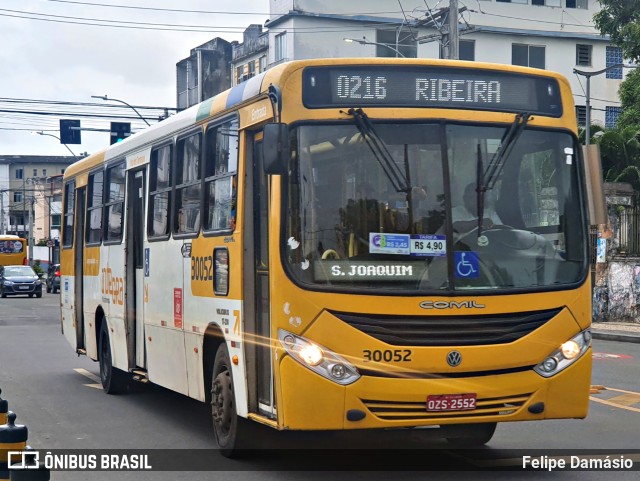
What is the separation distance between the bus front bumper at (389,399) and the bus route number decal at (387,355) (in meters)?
0.14

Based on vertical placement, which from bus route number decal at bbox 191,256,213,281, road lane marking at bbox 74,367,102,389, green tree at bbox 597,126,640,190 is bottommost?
road lane marking at bbox 74,367,102,389

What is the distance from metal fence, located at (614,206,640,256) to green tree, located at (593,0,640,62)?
953 cm

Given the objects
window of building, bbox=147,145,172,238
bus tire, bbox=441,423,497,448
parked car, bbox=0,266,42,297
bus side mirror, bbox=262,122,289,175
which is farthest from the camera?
parked car, bbox=0,266,42,297

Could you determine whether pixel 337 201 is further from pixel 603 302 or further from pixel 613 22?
pixel 613 22

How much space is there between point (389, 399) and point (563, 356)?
143cm

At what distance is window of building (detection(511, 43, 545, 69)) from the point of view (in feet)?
202

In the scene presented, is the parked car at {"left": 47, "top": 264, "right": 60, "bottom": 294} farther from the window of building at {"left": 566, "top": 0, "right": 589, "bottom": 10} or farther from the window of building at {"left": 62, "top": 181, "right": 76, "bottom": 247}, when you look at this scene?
the window of building at {"left": 62, "top": 181, "right": 76, "bottom": 247}

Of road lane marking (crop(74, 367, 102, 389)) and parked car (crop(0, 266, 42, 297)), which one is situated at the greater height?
parked car (crop(0, 266, 42, 297))

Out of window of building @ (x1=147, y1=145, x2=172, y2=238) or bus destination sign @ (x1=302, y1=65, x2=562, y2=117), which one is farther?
window of building @ (x1=147, y1=145, x2=172, y2=238)

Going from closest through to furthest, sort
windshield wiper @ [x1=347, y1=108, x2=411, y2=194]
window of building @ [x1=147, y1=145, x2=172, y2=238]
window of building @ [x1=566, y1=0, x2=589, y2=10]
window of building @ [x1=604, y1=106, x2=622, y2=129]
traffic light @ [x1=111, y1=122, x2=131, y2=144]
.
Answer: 1. windshield wiper @ [x1=347, y1=108, x2=411, y2=194]
2. window of building @ [x1=147, y1=145, x2=172, y2=238]
3. traffic light @ [x1=111, y1=122, x2=131, y2=144]
4. window of building @ [x1=566, y1=0, x2=589, y2=10]
5. window of building @ [x1=604, y1=106, x2=622, y2=129]

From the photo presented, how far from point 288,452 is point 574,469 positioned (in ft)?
8.04

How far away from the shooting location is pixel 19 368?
17797 mm

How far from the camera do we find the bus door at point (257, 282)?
8.62m

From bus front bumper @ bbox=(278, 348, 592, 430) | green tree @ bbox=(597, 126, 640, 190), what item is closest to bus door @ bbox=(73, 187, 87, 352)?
bus front bumper @ bbox=(278, 348, 592, 430)
